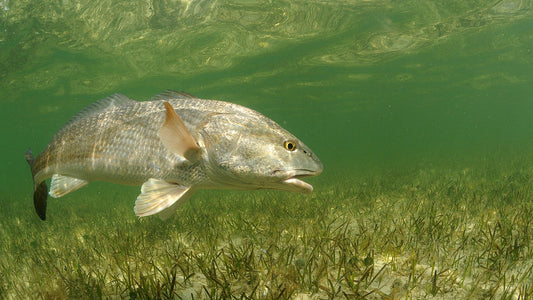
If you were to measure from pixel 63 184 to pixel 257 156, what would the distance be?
9.13 ft

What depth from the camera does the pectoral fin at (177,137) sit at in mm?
3006

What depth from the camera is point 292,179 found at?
3.07m

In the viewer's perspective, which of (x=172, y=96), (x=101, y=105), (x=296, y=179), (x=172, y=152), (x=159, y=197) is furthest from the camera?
(x=101, y=105)

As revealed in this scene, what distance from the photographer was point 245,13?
1515cm

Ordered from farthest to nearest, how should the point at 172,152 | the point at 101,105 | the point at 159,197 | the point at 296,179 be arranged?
the point at 101,105 → the point at 172,152 → the point at 159,197 → the point at 296,179

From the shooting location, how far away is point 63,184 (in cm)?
418

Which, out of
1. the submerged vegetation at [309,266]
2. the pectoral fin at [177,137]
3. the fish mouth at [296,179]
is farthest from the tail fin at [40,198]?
the fish mouth at [296,179]

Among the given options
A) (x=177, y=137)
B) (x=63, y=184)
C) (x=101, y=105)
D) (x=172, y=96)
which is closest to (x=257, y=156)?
(x=177, y=137)

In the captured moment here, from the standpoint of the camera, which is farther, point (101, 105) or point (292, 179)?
point (101, 105)

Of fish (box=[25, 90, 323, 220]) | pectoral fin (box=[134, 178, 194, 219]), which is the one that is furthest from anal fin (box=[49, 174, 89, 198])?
pectoral fin (box=[134, 178, 194, 219])

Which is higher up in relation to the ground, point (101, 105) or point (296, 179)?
point (101, 105)

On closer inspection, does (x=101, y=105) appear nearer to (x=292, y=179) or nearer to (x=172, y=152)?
(x=172, y=152)

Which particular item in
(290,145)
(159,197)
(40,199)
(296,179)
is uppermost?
(290,145)

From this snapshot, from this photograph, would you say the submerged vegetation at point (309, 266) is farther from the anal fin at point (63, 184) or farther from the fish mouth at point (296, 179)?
the anal fin at point (63, 184)
